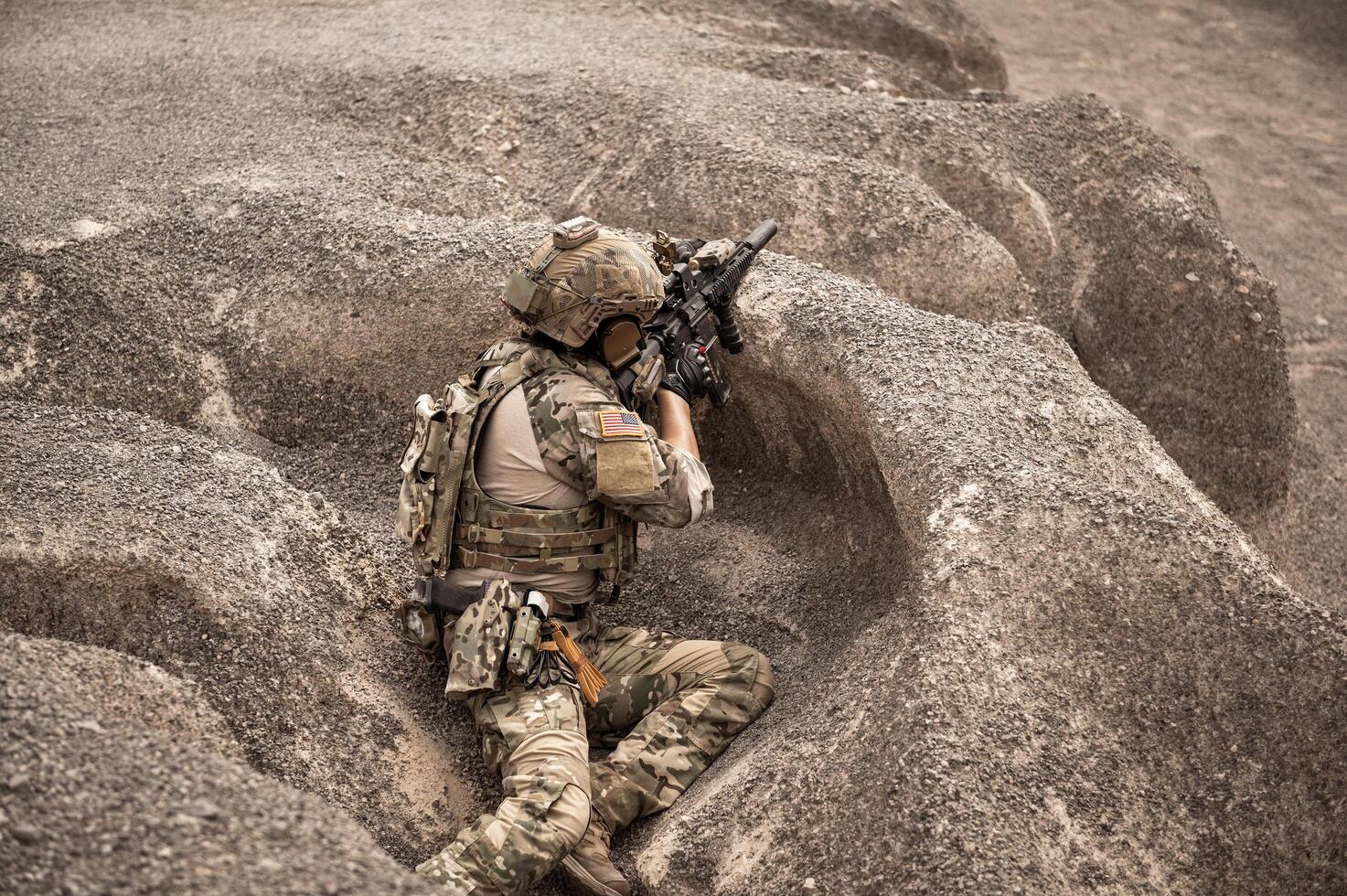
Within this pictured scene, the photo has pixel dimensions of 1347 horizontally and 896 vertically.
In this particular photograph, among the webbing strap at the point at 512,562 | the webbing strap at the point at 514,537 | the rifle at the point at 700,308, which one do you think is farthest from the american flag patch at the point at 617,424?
the webbing strap at the point at 512,562

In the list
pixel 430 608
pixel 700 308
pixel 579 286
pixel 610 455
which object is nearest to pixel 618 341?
pixel 579 286

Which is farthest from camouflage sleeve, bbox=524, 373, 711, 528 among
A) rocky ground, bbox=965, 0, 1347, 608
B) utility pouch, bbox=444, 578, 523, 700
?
rocky ground, bbox=965, 0, 1347, 608

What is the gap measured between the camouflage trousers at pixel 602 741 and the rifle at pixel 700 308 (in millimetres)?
1380

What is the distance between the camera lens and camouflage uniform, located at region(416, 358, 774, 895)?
17.3 feet

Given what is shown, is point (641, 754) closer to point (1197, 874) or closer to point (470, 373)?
point (470, 373)

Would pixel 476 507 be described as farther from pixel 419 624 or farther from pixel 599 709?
pixel 599 709

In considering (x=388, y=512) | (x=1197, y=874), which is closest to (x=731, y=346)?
(x=388, y=512)

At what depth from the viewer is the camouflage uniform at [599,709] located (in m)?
5.26

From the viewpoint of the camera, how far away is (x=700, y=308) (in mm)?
6770

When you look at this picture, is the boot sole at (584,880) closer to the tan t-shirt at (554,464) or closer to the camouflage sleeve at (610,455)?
the tan t-shirt at (554,464)

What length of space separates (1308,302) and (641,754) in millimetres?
10876

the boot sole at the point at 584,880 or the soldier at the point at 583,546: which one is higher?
the soldier at the point at 583,546

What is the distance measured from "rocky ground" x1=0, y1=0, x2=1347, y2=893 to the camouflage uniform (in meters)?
0.24

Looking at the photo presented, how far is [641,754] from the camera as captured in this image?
19.4 feet
